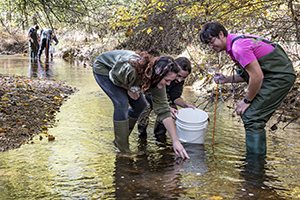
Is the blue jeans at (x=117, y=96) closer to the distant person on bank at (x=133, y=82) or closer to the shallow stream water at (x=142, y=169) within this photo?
the distant person on bank at (x=133, y=82)

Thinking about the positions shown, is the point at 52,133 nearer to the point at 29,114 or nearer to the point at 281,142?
the point at 29,114

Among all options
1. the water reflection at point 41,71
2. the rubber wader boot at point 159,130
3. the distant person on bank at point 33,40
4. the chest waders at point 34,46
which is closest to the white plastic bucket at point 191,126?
the rubber wader boot at point 159,130

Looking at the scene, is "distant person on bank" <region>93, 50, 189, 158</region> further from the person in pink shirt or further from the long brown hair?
the person in pink shirt

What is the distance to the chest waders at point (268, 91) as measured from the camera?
2951mm

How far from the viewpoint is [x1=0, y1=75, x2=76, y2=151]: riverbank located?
372cm

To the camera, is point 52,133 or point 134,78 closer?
point 134,78

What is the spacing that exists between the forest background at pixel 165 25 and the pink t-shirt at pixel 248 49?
112cm

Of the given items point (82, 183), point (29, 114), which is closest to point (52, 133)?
point (29, 114)

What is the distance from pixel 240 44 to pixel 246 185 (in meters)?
1.35

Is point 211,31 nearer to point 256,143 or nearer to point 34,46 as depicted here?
point 256,143

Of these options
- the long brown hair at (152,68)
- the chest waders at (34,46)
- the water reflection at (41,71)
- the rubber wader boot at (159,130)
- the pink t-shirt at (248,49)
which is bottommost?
the rubber wader boot at (159,130)

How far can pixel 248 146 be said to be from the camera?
3.27 metres

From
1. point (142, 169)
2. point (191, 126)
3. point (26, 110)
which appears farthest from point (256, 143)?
point (26, 110)

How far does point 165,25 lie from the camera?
23.7 ft
